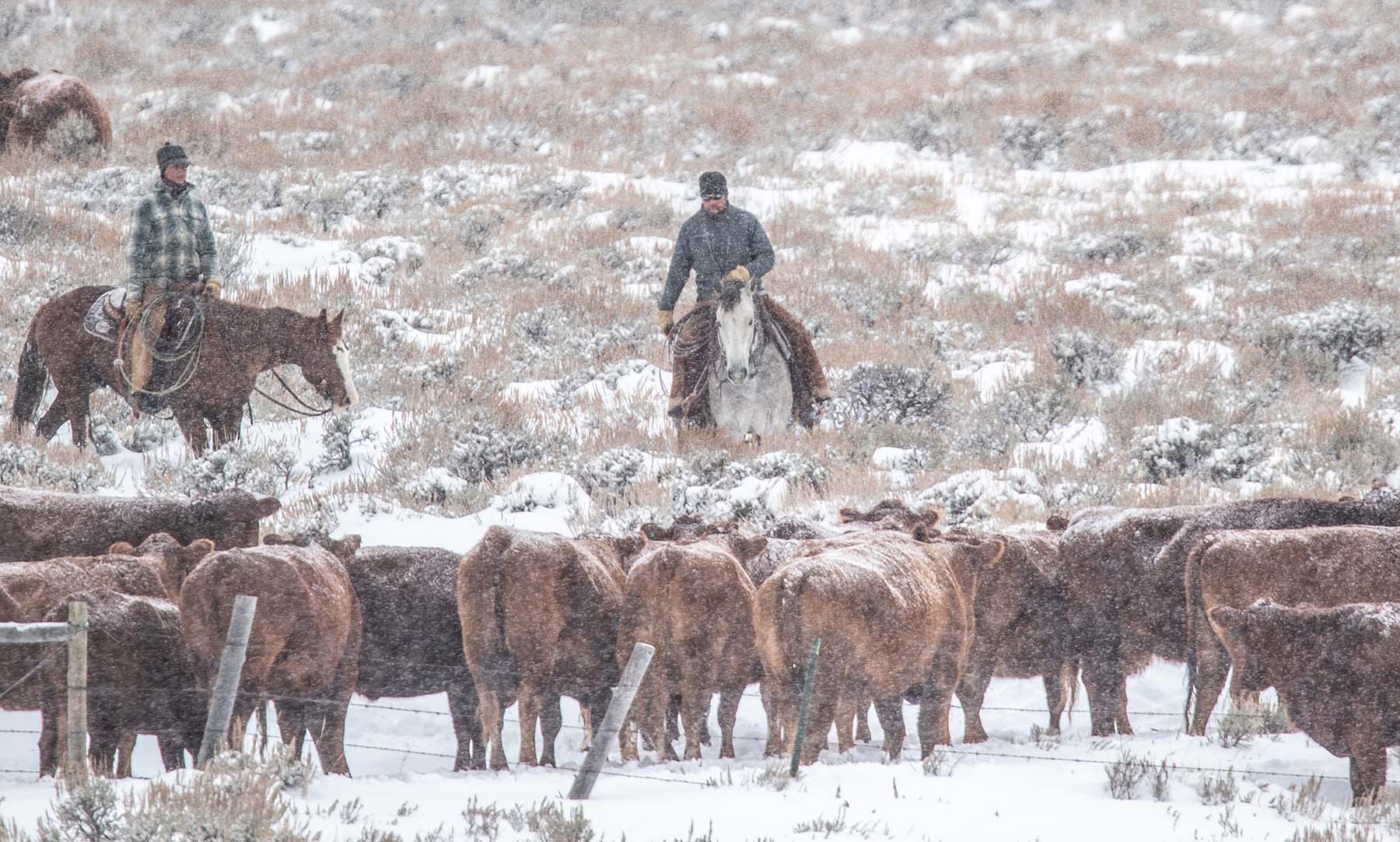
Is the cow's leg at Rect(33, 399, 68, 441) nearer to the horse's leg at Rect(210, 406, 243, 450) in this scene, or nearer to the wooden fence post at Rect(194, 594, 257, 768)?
the horse's leg at Rect(210, 406, 243, 450)

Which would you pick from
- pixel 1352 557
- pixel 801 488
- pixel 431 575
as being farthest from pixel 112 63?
pixel 1352 557

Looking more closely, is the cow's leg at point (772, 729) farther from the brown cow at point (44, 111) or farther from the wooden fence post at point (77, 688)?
the brown cow at point (44, 111)

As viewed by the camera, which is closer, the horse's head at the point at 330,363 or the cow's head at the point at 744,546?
the cow's head at the point at 744,546

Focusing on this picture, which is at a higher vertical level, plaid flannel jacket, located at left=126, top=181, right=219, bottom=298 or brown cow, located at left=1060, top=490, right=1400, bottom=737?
plaid flannel jacket, located at left=126, top=181, right=219, bottom=298

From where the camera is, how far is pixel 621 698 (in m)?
5.66

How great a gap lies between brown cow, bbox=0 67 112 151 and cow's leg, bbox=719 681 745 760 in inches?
816

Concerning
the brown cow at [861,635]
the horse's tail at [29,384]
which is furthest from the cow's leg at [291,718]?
the horse's tail at [29,384]

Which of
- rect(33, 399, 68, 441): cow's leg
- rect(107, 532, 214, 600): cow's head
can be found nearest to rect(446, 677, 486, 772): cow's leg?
rect(107, 532, 214, 600): cow's head

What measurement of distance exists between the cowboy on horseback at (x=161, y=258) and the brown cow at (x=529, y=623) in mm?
6007

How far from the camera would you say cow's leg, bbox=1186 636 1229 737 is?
6.82 m

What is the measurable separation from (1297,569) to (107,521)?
20.8 feet

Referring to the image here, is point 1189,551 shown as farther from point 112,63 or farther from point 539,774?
point 112,63

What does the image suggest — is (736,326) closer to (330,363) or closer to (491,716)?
(330,363)

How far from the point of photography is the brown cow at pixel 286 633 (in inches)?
241
